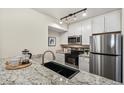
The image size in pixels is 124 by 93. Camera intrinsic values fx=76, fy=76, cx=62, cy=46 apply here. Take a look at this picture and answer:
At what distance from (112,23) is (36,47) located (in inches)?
95.4

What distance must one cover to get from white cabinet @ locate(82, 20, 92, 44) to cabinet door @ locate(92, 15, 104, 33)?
0.54 feet

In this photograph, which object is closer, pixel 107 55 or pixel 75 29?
pixel 107 55

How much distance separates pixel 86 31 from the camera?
2947 mm

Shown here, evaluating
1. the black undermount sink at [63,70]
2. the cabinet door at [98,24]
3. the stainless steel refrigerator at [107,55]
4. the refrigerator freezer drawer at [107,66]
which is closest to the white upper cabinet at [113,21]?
the cabinet door at [98,24]

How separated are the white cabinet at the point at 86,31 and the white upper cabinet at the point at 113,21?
0.59 metres

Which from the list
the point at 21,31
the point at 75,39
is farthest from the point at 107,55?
the point at 21,31

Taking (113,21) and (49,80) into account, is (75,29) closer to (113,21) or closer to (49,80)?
(113,21)

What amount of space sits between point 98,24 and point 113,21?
0.43m

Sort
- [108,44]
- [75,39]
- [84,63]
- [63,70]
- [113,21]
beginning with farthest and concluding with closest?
[75,39], [84,63], [113,21], [108,44], [63,70]

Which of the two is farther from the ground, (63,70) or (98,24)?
(98,24)

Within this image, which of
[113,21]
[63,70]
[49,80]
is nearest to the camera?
[49,80]

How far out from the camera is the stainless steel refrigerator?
1.80 m

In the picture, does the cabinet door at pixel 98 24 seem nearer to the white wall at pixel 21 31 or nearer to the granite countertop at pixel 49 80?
the white wall at pixel 21 31
